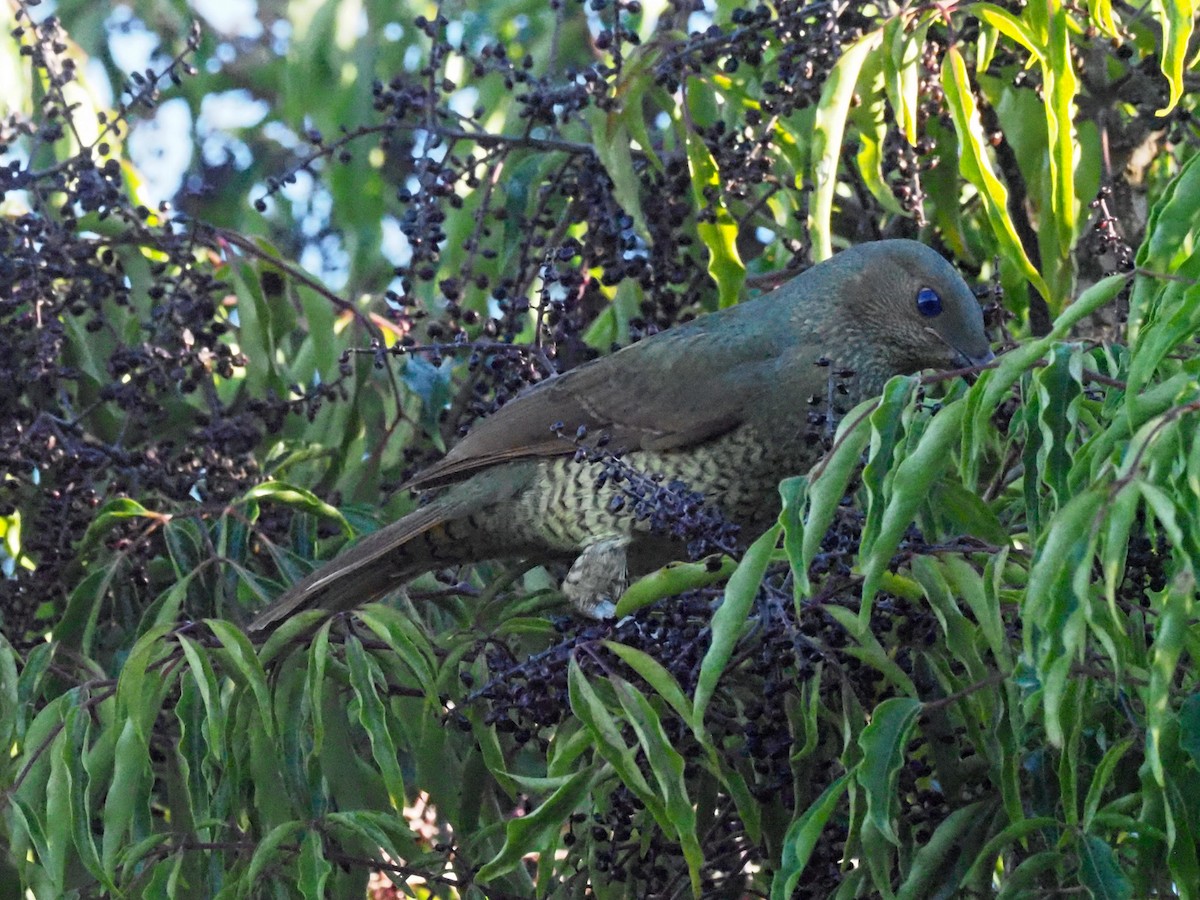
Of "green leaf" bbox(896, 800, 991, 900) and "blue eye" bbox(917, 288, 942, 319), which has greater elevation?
"blue eye" bbox(917, 288, 942, 319)

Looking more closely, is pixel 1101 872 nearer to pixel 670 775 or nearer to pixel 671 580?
pixel 670 775

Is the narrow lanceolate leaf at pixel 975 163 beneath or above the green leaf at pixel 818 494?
above

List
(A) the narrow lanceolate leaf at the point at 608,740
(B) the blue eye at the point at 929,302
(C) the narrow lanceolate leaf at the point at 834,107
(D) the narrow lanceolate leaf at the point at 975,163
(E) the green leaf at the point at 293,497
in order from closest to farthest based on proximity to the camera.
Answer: (A) the narrow lanceolate leaf at the point at 608,740 < (D) the narrow lanceolate leaf at the point at 975,163 < (C) the narrow lanceolate leaf at the point at 834,107 < (E) the green leaf at the point at 293,497 < (B) the blue eye at the point at 929,302

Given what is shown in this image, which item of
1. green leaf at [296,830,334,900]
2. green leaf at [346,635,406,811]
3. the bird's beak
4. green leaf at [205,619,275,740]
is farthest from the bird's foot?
green leaf at [296,830,334,900]

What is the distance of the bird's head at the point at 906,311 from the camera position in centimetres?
356

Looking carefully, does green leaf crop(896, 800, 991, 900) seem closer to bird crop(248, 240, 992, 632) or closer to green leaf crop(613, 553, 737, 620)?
green leaf crop(613, 553, 737, 620)

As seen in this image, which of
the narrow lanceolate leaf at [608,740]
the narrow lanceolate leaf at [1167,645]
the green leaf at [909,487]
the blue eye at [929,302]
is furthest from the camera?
the blue eye at [929,302]

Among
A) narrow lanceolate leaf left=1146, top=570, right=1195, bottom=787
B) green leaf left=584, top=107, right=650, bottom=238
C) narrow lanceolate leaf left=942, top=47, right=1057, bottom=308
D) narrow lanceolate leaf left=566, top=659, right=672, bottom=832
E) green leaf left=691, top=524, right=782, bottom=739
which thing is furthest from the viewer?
green leaf left=584, top=107, right=650, bottom=238

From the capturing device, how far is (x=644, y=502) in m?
2.53

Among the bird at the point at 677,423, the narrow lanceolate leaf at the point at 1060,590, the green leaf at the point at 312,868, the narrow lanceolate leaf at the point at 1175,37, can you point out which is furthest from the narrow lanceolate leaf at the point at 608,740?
the bird at the point at 677,423

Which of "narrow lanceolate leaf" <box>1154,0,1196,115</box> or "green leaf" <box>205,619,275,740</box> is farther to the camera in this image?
"green leaf" <box>205,619,275,740</box>

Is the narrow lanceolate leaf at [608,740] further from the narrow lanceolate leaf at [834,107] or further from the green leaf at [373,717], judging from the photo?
the narrow lanceolate leaf at [834,107]

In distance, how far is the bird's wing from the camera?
3.62 meters

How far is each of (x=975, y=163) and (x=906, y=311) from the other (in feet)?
3.22
